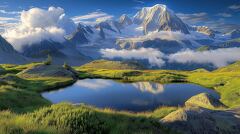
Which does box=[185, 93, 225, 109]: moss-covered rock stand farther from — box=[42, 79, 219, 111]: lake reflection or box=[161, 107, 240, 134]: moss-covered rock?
box=[161, 107, 240, 134]: moss-covered rock

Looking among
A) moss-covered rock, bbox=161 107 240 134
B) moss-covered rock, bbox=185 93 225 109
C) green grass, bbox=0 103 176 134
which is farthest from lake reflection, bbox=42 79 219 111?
green grass, bbox=0 103 176 134

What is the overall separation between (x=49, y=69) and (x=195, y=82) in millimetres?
69750

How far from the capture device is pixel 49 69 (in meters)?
163

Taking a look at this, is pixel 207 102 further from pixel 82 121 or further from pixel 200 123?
pixel 82 121

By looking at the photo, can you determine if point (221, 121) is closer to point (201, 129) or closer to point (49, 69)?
point (201, 129)

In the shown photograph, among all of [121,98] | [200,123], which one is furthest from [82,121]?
[121,98]

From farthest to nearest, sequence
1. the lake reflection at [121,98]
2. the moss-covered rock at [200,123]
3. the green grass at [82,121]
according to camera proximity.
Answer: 1. the lake reflection at [121,98]
2. the moss-covered rock at [200,123]
3. the green grass at [82,121]

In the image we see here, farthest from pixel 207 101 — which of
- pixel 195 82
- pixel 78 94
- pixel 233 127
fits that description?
pixel 195 82

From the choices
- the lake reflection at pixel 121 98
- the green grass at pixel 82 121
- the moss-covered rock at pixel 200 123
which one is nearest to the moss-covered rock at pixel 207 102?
the lake reflection at pixel 121 98

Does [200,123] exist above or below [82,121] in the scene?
below

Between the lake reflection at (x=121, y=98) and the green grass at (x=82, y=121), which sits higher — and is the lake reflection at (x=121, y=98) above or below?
below

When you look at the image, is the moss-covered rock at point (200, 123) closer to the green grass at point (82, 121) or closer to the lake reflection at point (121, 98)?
the green grass at point (82, 121)

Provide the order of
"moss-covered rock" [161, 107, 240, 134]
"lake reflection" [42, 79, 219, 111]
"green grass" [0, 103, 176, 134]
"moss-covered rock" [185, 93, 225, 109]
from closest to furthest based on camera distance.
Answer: "green grass" [0, 103, 176, 134], "moss-covered rock" [161, 107, 240, 134], "moss-covered rock" [185, 93, 225, 109], "lake reflection" [42, 79, 219, 111]

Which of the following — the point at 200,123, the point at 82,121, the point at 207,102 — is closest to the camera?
the point at 82,121
